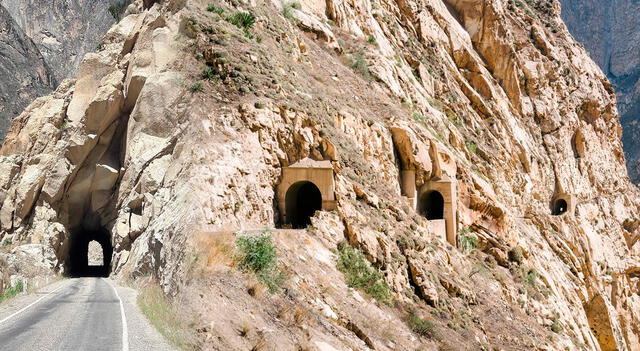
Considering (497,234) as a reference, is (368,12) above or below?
above

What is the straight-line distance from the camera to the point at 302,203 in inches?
887

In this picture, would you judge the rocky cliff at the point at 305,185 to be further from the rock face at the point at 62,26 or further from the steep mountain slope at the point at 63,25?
the steep mountain slope at the point at 63,25

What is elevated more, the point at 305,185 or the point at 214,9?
the point at 214,9

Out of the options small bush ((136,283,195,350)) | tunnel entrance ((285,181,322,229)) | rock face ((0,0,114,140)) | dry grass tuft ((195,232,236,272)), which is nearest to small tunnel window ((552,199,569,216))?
tunnel entrance ((285,181,322,229))

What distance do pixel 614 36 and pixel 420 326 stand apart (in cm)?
11384

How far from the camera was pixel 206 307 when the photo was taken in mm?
10773

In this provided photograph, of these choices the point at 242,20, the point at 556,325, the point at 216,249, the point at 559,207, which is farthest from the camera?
the point at 559,207

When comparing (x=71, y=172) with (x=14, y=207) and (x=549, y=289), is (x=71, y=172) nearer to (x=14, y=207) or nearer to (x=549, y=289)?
(x=14, y=207)

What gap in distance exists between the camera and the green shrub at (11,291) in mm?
15155

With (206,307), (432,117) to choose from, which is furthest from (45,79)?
(206,307)

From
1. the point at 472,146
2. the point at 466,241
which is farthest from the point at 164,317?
the point at 472,146

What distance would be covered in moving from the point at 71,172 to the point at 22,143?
5121 mm

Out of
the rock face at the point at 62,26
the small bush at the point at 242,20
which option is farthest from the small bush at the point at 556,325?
the rock face at the point at 62,26

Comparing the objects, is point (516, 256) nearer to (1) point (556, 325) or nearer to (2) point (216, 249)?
(1) point (556, 325)
